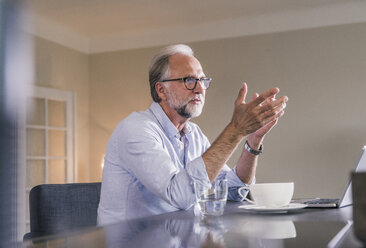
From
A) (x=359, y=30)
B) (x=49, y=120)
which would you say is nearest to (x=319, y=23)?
(x=359, y=30)

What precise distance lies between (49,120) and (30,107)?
202 inches

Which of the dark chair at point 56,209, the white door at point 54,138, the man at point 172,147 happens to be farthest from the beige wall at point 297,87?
the dark chair at point 56,209

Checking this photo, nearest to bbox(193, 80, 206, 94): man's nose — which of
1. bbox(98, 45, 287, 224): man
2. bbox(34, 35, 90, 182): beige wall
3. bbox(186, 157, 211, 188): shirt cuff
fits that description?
bbox(98, 45, 287, 224): man

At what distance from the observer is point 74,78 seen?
18.1ft

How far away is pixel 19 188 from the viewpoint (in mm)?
139

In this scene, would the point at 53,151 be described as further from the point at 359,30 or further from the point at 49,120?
the point at 359,30

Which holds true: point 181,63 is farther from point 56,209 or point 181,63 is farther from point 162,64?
point 56,209

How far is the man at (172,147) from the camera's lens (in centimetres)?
143

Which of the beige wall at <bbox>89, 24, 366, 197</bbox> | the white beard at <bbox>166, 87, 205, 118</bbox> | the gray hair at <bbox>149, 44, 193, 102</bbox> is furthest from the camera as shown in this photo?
the beige wall at <bbox>89, 24, 366, 197</bbox>

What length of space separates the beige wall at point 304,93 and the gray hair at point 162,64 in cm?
307

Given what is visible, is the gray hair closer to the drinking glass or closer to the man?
the man

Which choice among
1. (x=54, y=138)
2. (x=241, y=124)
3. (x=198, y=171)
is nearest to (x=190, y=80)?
(x=241, y=124)

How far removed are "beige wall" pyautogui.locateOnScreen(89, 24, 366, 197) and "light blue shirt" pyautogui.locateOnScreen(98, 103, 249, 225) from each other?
3162 millimetres

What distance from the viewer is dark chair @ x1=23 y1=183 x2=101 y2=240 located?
55.9 inches
